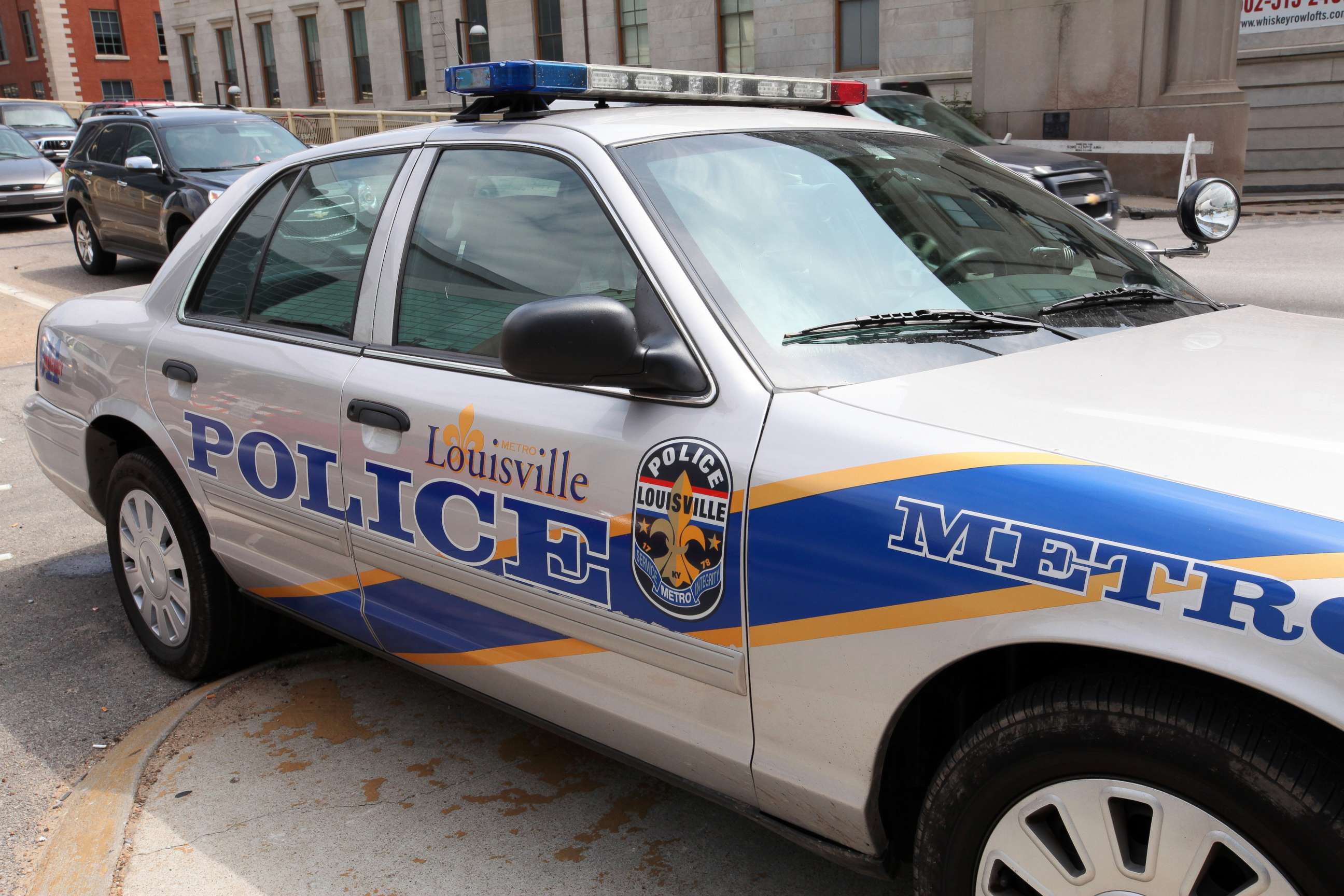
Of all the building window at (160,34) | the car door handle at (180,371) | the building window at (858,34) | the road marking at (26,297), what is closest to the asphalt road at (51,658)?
the car door handle at (180,371)

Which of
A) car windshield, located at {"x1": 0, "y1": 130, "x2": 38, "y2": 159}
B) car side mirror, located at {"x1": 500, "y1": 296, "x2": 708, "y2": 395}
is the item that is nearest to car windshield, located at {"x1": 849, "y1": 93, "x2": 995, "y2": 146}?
car side mirror, located at {"x1": 500, "y1": 296, "x2": 708, "y2": 395}

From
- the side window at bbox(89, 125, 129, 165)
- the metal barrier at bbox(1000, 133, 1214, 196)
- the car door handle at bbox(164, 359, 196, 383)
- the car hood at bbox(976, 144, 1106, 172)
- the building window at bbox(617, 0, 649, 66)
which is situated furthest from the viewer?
the building window at bbox(617, 0, 649, 66)

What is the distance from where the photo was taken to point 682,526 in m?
2.30

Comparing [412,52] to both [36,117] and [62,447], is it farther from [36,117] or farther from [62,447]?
[62,447]

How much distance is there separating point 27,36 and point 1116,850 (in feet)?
206

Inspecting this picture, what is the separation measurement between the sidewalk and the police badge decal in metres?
0.85

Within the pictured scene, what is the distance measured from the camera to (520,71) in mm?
3047

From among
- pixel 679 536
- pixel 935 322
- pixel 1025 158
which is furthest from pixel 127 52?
pixel 679 536

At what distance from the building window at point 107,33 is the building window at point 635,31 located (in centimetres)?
3590

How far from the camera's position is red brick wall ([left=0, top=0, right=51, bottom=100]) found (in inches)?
2082

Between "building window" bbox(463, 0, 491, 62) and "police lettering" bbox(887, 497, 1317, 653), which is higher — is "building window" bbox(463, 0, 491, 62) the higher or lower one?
the higher one

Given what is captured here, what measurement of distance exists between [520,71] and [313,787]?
1968 mm

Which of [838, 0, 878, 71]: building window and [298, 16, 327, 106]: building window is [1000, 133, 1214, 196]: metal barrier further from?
[298, 16, 327, 106]: building window

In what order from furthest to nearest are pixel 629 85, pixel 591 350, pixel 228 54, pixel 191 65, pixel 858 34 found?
pixel 191 65 → pixel 228 54 → pixel 858 34 → pixel 629 85 → pixel 591 350
